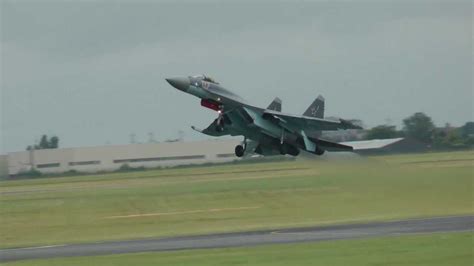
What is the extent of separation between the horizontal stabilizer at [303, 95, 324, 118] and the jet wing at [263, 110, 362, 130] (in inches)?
68.4

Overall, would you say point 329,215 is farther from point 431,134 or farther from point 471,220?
point 471,220

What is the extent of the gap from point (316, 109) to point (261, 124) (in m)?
2.91

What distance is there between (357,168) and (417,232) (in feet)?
14.4

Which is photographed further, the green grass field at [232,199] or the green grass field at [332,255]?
the green grass field at [232,199]

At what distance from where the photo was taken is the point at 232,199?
52188mm

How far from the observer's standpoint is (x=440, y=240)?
28688 millimetres

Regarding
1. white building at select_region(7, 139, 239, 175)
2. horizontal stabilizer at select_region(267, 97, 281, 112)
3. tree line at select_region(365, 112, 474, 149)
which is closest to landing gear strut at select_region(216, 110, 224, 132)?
horizontal stabilizer at select_region(267, 97, 281, 112)

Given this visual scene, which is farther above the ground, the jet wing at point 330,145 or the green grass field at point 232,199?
the jet wing at point 330,145

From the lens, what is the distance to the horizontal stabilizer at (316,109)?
1417 inches

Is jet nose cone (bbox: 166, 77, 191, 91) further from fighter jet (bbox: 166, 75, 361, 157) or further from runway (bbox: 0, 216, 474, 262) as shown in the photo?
runway (bbox: 0, 216, 474, 262)

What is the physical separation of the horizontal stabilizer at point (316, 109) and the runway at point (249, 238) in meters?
4.56

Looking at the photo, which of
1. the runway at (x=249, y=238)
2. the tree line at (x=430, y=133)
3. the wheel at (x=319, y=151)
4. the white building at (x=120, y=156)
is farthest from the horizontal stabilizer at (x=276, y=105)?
the white building at (x=120, y=156)

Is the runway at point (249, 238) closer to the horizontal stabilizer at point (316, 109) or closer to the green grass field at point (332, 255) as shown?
the green grass field at point (332, 255)

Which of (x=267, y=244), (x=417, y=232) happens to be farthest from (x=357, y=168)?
(x=267, y=244)
